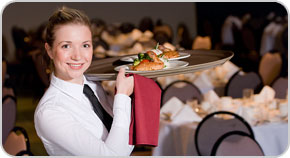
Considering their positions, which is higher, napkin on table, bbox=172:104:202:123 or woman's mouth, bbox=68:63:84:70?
woman's mouth, bbox=68:63:84:70

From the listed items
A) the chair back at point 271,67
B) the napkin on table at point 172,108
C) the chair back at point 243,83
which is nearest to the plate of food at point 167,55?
the napkin on table at point 172,108

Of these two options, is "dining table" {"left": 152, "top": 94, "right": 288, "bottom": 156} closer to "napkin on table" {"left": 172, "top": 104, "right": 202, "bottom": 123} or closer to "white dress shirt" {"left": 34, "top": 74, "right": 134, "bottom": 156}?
"napkin on table" {"left": 172, "top": 104, "right": 202, "bottom": 123}

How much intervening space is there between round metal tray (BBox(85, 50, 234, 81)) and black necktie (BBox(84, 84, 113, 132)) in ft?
0.21

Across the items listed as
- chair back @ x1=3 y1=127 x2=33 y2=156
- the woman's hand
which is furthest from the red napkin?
chair back @ x1=3 y1=127 x2=33 y2=156

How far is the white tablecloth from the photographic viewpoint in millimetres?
3790

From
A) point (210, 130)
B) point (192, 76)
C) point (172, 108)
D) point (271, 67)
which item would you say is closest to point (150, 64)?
point (210, 130)

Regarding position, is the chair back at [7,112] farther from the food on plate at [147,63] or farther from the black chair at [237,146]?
the food on plate at [147,63]

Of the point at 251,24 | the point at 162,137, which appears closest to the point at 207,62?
the point at 162,137

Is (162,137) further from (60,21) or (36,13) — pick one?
(36,13)

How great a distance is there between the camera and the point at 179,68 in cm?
181

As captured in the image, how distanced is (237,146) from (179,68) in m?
1.70

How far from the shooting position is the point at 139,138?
180cm

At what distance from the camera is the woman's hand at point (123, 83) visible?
1.81 m

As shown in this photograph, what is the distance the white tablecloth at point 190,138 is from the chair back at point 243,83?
1.53 m
